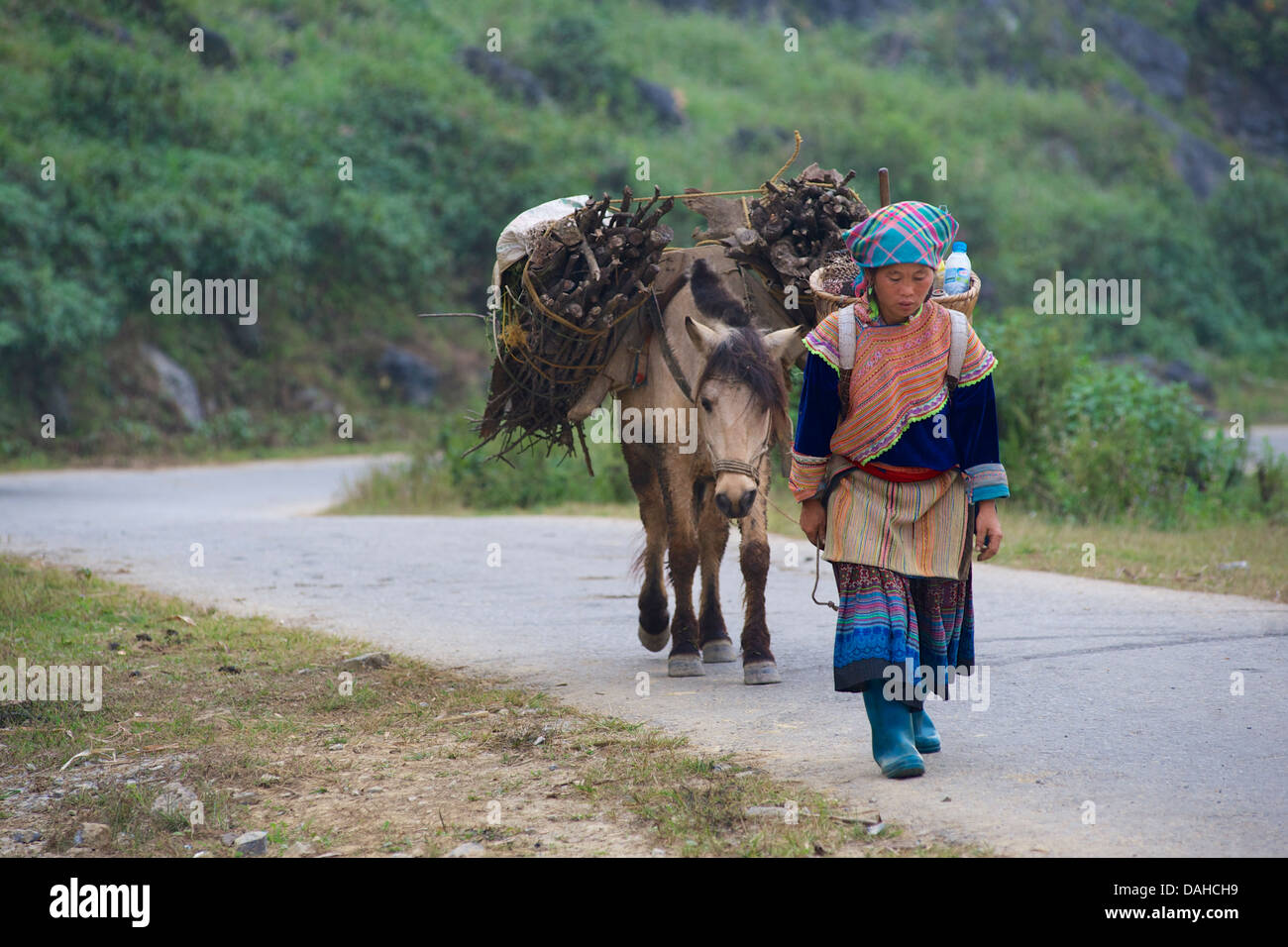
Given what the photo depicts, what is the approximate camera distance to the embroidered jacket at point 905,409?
4668mm

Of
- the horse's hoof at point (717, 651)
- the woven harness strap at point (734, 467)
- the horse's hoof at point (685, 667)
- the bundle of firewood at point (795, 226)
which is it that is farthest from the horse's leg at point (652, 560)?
the woven harness strap at point (734, 467)

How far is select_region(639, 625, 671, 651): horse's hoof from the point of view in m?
7.34

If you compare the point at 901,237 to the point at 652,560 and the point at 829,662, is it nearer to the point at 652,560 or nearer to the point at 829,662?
the point at 829,662

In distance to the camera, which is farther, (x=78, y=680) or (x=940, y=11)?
(x=940, y=11)

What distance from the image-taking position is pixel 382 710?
20.5 feet

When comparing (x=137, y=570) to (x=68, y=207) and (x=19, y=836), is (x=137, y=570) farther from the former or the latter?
(x=68, y=207)

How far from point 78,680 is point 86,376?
1894 centimetres

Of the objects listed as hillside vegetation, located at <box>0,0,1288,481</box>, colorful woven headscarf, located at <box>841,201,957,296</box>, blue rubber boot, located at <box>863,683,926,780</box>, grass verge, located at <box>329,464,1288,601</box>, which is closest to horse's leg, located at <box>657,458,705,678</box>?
grass verge, located at <box>329,464,1288,601</box>

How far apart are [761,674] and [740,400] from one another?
133cm

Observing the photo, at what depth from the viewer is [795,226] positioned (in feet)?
22.1

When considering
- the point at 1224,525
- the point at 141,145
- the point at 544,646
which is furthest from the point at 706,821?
the point at 141,145
